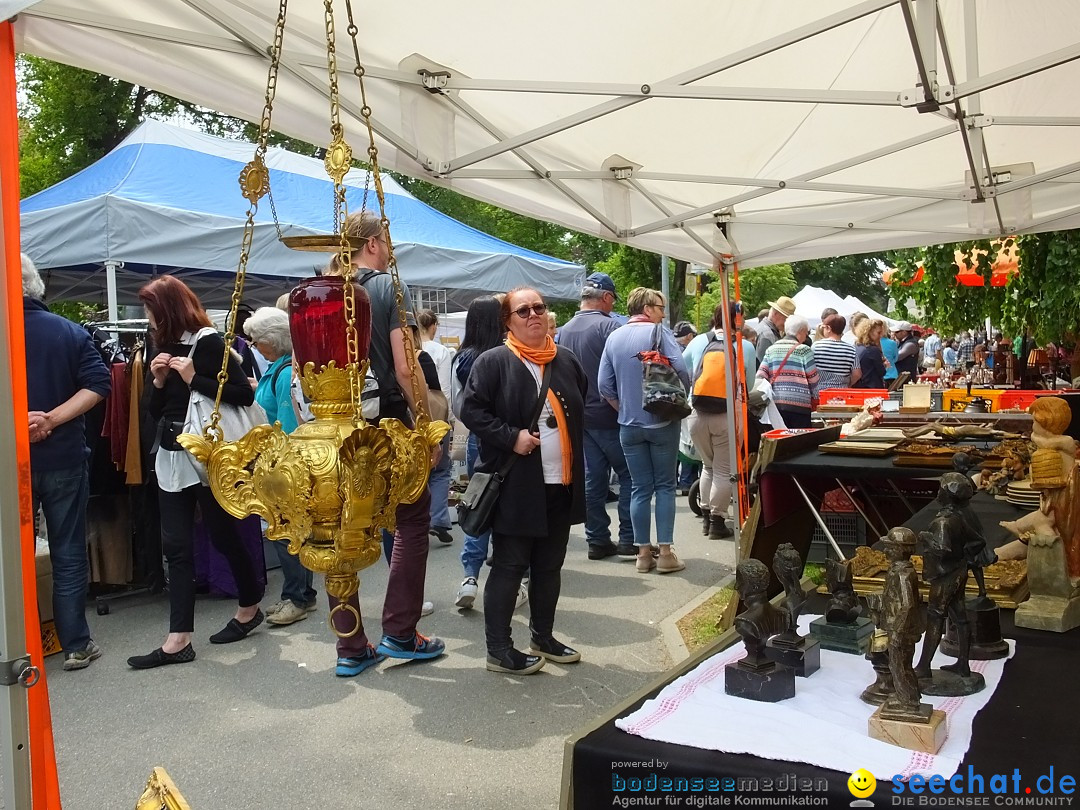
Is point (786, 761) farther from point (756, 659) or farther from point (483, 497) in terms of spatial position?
point (483, 497)

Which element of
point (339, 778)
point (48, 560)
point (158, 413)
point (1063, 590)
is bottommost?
point (339, 778)

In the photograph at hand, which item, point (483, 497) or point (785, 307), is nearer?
point (483, 497)

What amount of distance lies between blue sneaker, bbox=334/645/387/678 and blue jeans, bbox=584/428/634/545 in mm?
2485

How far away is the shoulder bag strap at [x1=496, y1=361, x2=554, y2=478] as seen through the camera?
3895 millimetres

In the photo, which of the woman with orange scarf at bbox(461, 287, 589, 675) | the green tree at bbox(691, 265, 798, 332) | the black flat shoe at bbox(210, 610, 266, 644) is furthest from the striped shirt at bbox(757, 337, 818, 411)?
the green tree at bbox(691, 265, 798, 332)

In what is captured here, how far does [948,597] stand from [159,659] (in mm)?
3733

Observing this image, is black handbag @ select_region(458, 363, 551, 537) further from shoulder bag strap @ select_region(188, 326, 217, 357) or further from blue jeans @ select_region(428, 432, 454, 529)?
blue jeans @ select_region(428, 432, 454, 529)

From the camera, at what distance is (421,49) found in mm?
3047

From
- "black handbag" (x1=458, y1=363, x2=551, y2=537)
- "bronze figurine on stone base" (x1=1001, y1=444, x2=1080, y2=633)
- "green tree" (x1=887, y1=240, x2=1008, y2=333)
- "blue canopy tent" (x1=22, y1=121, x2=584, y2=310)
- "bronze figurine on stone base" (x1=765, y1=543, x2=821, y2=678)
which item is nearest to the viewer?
"bronze figurine on stone base" (x1=765, y1=543, x2=821, y2=678)

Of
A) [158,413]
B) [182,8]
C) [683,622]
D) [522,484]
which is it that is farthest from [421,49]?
[683,622]

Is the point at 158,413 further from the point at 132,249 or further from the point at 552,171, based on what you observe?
the point at 132,249

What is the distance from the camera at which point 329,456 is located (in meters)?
1.44

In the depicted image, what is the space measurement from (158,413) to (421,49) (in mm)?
2343

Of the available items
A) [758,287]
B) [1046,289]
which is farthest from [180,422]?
[758,287]
